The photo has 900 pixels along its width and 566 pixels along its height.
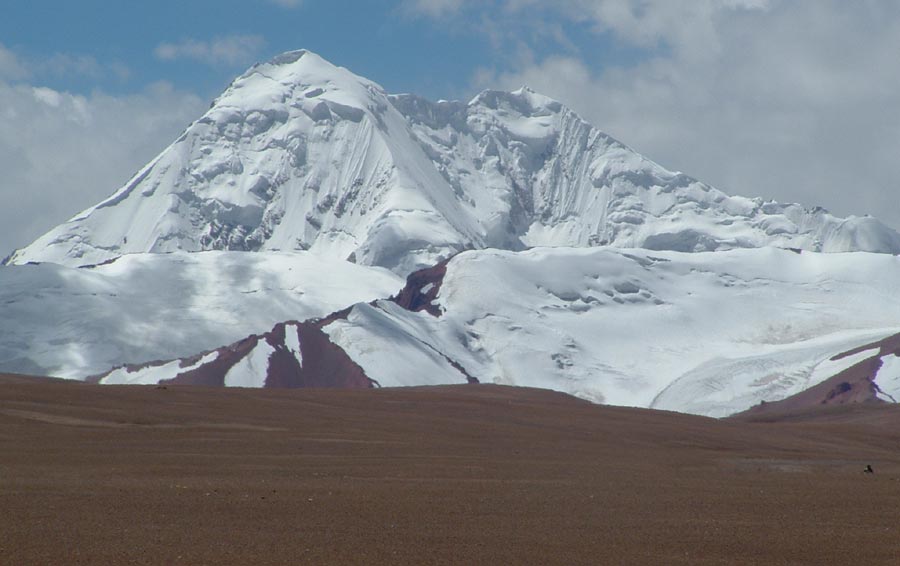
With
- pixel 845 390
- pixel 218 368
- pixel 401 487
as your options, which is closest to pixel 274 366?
pixel 218 368

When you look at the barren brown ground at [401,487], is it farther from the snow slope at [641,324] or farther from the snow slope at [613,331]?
the snow slope at [641,324]

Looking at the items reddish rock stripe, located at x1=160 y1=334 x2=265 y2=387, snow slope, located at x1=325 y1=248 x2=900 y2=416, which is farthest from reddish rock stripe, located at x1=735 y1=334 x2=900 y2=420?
reddish rock stripe, located at x1=160 y1=334 x2=265 y2=387

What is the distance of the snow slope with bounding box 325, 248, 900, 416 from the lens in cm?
14425

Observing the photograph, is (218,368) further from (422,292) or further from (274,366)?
(422,292)

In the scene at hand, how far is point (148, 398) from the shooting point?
6681 centimetres

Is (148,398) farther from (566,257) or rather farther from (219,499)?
(566,257)

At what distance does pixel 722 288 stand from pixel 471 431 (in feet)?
404

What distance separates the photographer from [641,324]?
170 meters

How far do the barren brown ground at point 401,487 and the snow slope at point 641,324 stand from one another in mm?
66389

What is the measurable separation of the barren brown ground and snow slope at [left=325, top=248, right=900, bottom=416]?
66389mm

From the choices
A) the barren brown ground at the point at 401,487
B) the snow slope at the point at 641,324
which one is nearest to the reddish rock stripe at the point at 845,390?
the snow slope at the point at 641,324

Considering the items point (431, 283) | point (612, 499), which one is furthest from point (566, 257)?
point (612, 499)

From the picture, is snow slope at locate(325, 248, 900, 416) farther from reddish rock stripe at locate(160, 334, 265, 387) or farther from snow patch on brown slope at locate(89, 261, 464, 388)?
reddish rock stripe at locate(160, 334, 265, 387)

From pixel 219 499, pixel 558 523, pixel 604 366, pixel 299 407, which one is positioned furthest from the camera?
pixel 604 366
